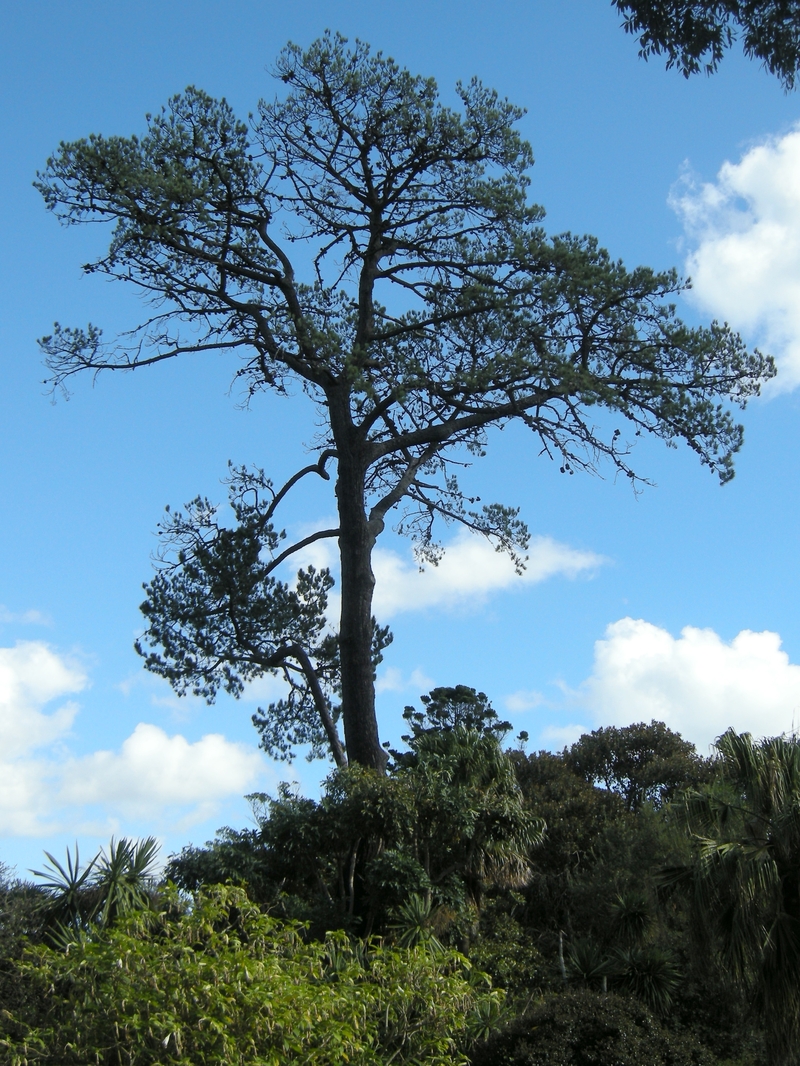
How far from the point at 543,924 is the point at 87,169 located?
18.4m

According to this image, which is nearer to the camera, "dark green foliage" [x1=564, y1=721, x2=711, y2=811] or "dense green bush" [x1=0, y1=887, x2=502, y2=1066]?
"dense green bush" [x1=0, y1=887, x2=502, y2=1066]

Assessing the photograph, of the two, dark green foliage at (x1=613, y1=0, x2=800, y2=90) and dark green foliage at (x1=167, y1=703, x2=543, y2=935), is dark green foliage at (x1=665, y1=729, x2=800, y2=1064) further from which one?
dark green foliage at (x1=613, y1=0, x2=800, y2=90)

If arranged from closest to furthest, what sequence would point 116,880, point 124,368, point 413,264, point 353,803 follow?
point 116,880, point 353,803, point 124,368, point 413,264

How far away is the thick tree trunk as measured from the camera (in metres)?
17.8

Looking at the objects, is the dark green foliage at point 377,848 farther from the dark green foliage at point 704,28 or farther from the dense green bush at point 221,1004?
the dark green foliage at point 704,28

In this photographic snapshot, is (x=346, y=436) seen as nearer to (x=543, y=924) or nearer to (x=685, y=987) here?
(x=685, y=987)

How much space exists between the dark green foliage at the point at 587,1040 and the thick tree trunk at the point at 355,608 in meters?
4.54

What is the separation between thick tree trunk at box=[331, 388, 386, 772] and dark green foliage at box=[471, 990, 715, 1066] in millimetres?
4540

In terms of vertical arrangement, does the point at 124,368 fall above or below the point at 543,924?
above

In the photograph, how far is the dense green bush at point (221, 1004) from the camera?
368 inches

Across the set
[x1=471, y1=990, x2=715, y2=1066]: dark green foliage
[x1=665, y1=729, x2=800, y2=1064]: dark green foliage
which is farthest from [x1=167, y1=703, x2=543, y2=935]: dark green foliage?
[x1=665, y1=729, x2=800, y2=1064]: dark green foliage

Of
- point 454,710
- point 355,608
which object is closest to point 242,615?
point 355,608

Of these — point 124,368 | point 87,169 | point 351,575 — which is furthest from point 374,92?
point 351,575

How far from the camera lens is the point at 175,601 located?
64.6 ft
